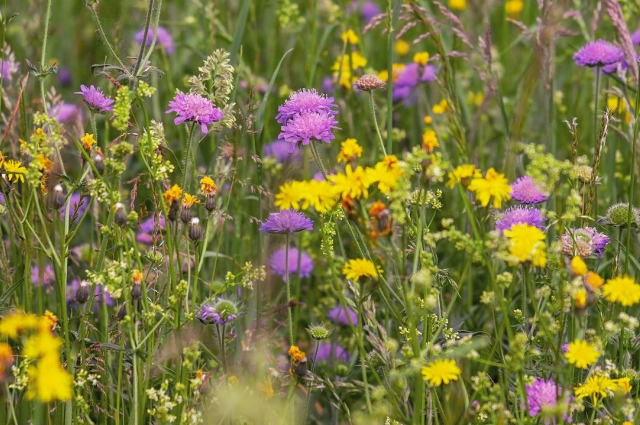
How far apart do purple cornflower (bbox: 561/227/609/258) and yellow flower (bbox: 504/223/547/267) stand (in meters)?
0.21

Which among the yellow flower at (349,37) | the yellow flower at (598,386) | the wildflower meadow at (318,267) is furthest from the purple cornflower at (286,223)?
the yellow flower at (349,37)

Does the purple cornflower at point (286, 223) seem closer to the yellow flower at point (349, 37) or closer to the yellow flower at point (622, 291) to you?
the yellow flower at point (622, 291)

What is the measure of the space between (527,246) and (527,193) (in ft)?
1.84

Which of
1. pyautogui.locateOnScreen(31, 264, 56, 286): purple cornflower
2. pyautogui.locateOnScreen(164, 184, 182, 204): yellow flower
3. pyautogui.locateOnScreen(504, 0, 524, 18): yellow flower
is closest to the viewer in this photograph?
pyautogui.locateOnScreen(164, 184, 182, 204): yellow flower

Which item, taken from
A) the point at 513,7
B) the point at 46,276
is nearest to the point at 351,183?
the point at 46,276

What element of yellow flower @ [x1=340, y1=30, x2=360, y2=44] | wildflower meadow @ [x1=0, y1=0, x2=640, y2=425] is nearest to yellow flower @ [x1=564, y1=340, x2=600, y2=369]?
wildflower meadow @ [x1=0, y1=0, x2=640, y2=425]

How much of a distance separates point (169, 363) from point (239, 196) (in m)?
0.61

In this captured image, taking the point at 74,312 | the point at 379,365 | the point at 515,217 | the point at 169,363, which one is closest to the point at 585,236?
the point at 515,217

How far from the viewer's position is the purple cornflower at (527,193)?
5.88ft

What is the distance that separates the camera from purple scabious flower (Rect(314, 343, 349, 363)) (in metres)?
2.16

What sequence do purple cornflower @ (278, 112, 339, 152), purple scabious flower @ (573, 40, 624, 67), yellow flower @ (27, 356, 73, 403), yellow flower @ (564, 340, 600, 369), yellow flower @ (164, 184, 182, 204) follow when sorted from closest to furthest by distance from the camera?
yellow flower @ (27, 356, 73, 403), yellow flower @ (564, 340, 600, 369), yellow flower @ (164, 184, 182, 204), purple cornflower @ (278, 112, 339, 152), purple scabious flower @ (573, 40, 624, 67)

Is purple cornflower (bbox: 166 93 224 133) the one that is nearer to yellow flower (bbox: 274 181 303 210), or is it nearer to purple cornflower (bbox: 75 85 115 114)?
purple cornflower (bbox: 75 85 115 114)

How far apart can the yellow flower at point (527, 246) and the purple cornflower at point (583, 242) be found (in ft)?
0.70

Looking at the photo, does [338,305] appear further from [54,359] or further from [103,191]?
[54,359]
